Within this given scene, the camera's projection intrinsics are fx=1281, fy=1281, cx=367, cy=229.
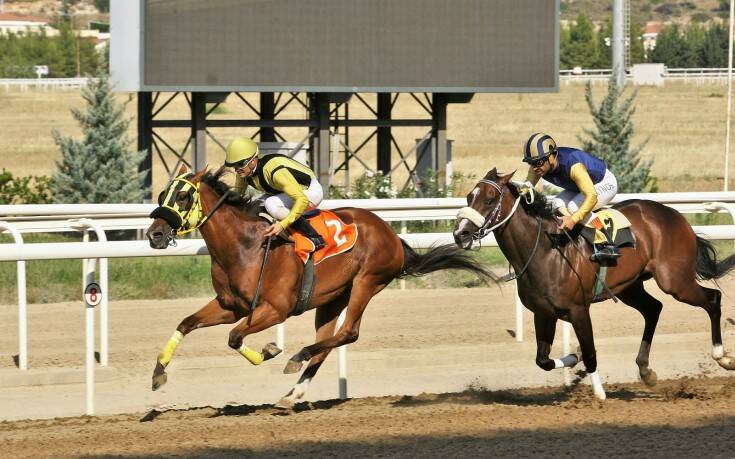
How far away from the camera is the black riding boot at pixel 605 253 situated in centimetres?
645

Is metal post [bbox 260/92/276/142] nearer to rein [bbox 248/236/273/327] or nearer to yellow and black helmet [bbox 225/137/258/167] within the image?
yellow and black helmet [bbox 225/137/258/167]

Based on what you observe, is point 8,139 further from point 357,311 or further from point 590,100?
point 357,311

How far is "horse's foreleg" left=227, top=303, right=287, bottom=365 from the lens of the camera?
597cm

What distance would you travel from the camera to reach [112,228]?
7.94 metres

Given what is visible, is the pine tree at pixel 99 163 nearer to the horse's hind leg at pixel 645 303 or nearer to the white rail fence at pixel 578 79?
the horse's hind leg at pixel 645 303

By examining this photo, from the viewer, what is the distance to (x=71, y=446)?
5.11 m

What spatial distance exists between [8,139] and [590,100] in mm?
22037

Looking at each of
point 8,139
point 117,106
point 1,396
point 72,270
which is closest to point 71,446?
point 1,396

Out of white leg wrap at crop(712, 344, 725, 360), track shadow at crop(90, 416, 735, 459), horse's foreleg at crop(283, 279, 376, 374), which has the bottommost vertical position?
track shadow at crop(90, 416, 735, 459)

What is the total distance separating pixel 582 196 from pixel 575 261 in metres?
0.40

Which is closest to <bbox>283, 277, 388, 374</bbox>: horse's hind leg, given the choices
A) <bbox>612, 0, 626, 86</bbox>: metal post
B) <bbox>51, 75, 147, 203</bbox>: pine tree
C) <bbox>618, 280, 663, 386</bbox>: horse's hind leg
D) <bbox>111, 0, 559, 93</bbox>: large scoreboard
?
<bbox>618, 280, 663, 386</bbox>: horse's hind leg

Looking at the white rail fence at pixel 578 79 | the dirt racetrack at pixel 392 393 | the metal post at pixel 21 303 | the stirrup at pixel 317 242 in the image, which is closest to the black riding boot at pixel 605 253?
the dirt racetrack at pixel 392 393

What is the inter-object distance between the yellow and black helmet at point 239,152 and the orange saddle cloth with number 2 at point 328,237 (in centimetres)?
44

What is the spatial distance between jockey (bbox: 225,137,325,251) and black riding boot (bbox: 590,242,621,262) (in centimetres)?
138
